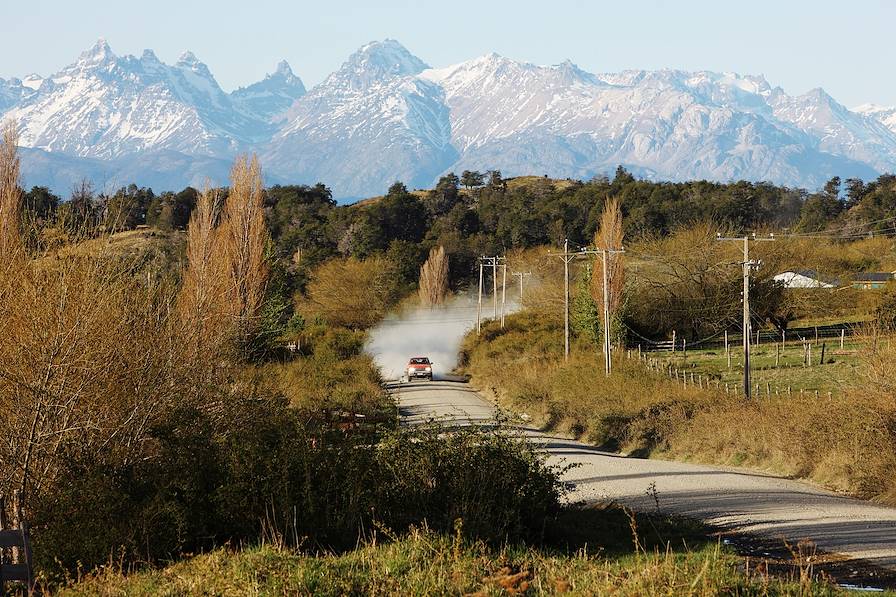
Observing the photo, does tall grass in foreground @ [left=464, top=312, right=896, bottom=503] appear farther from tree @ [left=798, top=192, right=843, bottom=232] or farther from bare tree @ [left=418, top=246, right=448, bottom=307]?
tree @ [left=798, top=192, right=843, bottom=232]

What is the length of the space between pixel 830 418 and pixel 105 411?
1567cm

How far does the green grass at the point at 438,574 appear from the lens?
10039mm

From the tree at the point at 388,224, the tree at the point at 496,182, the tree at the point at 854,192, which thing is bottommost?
the tree at the point at 388,224

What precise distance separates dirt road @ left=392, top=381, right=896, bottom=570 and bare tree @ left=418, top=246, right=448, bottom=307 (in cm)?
5773

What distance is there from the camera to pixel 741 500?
19734mm

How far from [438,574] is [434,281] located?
7705 cm

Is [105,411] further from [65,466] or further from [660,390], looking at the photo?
[660,390]

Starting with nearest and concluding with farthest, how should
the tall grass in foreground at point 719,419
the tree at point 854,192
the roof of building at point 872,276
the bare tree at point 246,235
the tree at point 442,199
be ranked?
the tall grass in foreground at point 719,419
the bare tree at point 246,235
the roof of building at point 872,276
the tree at point 854,192
the tree at point 442,199

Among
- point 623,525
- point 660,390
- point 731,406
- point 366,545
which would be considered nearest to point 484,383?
point 660,390

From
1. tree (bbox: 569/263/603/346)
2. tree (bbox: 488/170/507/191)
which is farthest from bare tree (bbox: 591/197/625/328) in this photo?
tree (bbox: 488/170/507/191)

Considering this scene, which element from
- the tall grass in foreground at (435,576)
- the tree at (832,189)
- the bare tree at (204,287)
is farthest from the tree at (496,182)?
the tall grass in foreground at (435,576)

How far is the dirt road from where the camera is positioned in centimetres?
1547

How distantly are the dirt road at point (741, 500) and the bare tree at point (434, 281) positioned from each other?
57.7 meters

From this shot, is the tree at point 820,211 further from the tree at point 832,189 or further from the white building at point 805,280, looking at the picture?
the white building at point 805,280
